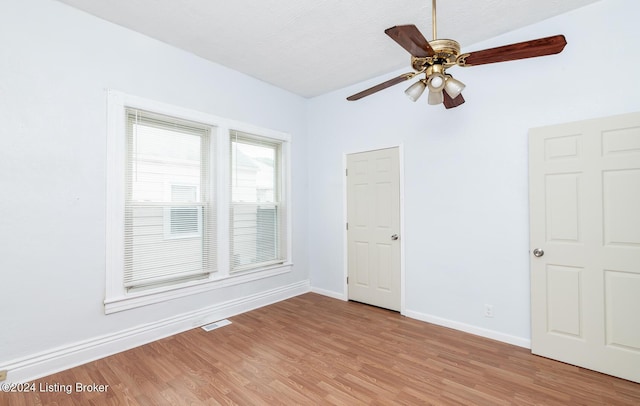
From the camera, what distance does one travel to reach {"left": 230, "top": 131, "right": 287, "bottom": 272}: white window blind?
374cm

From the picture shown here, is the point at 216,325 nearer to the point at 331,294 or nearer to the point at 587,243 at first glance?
the point at 331,294

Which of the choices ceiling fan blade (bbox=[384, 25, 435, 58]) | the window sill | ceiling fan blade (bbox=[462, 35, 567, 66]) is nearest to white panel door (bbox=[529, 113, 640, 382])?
ceiling fan blade (bbox=[462, 35, 567, 66])

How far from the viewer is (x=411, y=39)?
64.5 inches

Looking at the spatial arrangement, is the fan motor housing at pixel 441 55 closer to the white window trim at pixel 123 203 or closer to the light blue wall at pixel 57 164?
the white window trim at pixel 123 203

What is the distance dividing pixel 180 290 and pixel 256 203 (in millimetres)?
1404

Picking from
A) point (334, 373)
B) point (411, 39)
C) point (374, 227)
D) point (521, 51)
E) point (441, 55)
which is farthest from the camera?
point (374, 227)

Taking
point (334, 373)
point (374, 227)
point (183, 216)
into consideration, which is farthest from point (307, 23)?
Answer: point (334, 373)

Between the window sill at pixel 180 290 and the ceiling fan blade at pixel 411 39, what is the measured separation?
9.94ft

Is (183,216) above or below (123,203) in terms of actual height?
below

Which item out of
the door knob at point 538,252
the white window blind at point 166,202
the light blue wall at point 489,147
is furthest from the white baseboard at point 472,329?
the white window blind at point 166,202

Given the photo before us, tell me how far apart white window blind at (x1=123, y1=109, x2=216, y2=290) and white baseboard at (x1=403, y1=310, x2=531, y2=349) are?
98.7 inches

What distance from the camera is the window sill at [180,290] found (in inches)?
106

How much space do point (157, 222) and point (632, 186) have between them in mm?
4159

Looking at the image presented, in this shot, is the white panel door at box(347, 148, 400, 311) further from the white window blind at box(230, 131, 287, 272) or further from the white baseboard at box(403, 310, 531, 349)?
the white window blind at box(230, 131, 287, 272)
